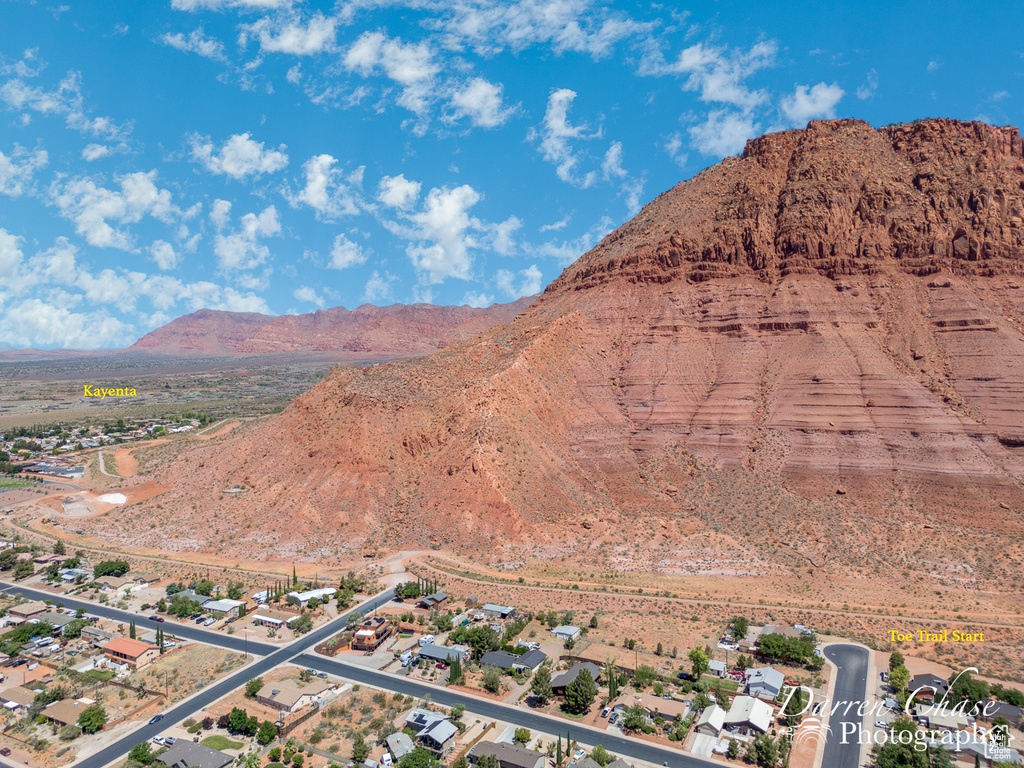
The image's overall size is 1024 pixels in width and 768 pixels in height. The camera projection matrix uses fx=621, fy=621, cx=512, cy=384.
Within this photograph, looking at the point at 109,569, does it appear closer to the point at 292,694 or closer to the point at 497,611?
the point at 292,694

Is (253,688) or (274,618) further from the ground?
(274,618)

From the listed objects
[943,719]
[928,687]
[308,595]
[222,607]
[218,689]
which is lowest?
[218,689]

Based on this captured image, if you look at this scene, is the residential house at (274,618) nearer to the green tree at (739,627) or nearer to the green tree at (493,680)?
the green tree at (493,680)

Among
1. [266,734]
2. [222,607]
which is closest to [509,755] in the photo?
[266,734]

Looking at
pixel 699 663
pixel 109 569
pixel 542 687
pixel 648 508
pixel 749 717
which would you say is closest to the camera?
pixel 749 717

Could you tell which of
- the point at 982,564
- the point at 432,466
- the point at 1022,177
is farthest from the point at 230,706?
the point at 1022,177

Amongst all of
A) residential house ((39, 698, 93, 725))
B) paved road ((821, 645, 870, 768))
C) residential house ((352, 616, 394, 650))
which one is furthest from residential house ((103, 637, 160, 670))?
paved road ((821, 645, 870, 768))

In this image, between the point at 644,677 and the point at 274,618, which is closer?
the point at 644,677
